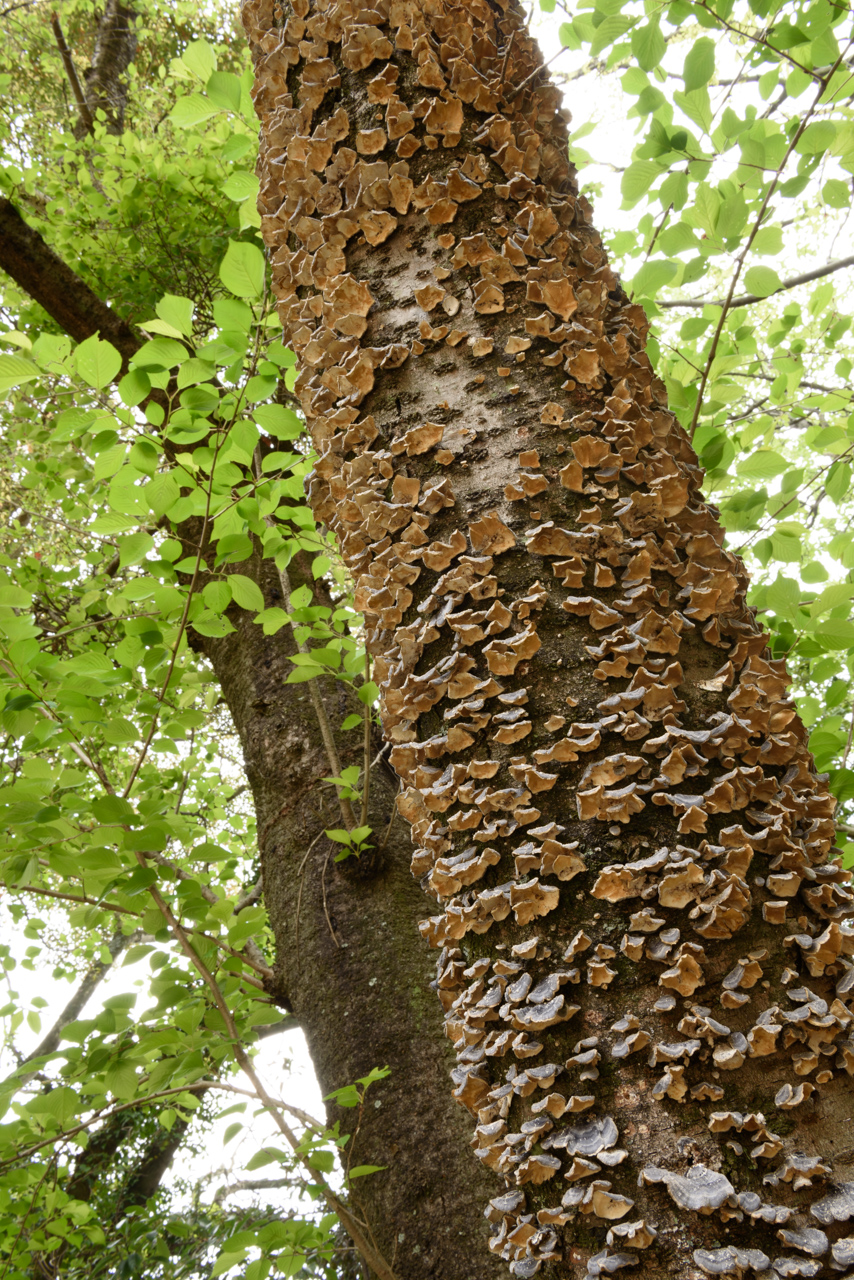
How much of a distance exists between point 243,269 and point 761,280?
35.0 inches

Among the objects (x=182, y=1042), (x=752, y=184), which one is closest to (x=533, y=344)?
(x=752, y=184)

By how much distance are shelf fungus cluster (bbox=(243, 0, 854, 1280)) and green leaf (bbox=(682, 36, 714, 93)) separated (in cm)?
28

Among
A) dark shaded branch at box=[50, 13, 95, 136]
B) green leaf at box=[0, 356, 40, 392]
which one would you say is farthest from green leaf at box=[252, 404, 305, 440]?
dark shaded branch at box=[50, 13, 95, 136]

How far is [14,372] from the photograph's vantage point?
1218mm

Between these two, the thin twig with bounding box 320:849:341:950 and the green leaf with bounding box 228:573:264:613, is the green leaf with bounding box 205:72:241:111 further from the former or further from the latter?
the thin twig with bounding box 320:849:341:950

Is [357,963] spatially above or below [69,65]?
below

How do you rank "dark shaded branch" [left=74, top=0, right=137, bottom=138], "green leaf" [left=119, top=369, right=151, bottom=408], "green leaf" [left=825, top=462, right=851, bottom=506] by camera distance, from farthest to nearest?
1. "dark shaded branch" [left=74, top=0, right=137, bottom=138]
2. "green leaf" [left=825, top=462, right=851, bottom=506]
3. "green leaf" [left=119, top=369, right=151, bottom=408]

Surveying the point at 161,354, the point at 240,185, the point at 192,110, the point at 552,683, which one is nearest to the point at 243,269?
the point at 161,354

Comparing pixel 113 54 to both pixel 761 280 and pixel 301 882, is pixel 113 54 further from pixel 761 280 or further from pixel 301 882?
pixel 301 882

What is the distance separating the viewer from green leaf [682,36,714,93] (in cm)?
110

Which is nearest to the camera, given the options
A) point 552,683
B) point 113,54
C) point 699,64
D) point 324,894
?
point 552,683

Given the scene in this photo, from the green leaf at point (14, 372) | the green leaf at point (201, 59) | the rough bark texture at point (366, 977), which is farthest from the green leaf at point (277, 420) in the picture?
the rough bark texture at point (366, 977)

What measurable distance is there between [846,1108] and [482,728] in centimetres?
41

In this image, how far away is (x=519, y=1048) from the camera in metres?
0.62
